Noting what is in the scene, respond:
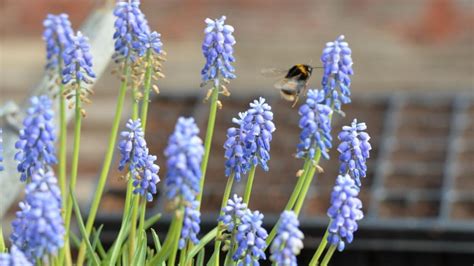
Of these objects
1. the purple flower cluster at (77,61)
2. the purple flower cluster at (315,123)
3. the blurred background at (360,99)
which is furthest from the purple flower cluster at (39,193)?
the blurred background at (360,99)

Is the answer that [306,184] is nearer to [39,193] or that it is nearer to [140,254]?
[140,254]

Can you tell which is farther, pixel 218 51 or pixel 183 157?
pixel 218 51

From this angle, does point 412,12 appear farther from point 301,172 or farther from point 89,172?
point 301,172

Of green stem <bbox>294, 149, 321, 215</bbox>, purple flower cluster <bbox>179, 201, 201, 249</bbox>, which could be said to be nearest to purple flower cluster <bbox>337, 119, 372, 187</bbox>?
green stem <bbox>294, 149, 321, 215</bbox>

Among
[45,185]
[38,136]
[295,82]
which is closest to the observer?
[45,185]

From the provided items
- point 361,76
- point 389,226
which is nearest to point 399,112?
point 361,76

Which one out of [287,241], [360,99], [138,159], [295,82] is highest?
[360,99]

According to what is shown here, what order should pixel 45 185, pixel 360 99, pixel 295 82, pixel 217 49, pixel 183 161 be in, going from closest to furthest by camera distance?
pixel 183 161 → pixel 45 185 → pixel 217 49 → pixel 295 82 → pixel 360 99

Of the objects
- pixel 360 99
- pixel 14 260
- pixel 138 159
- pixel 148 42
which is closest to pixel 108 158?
pixel 138 159

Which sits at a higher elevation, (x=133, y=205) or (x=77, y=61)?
(x=77, y=61)
